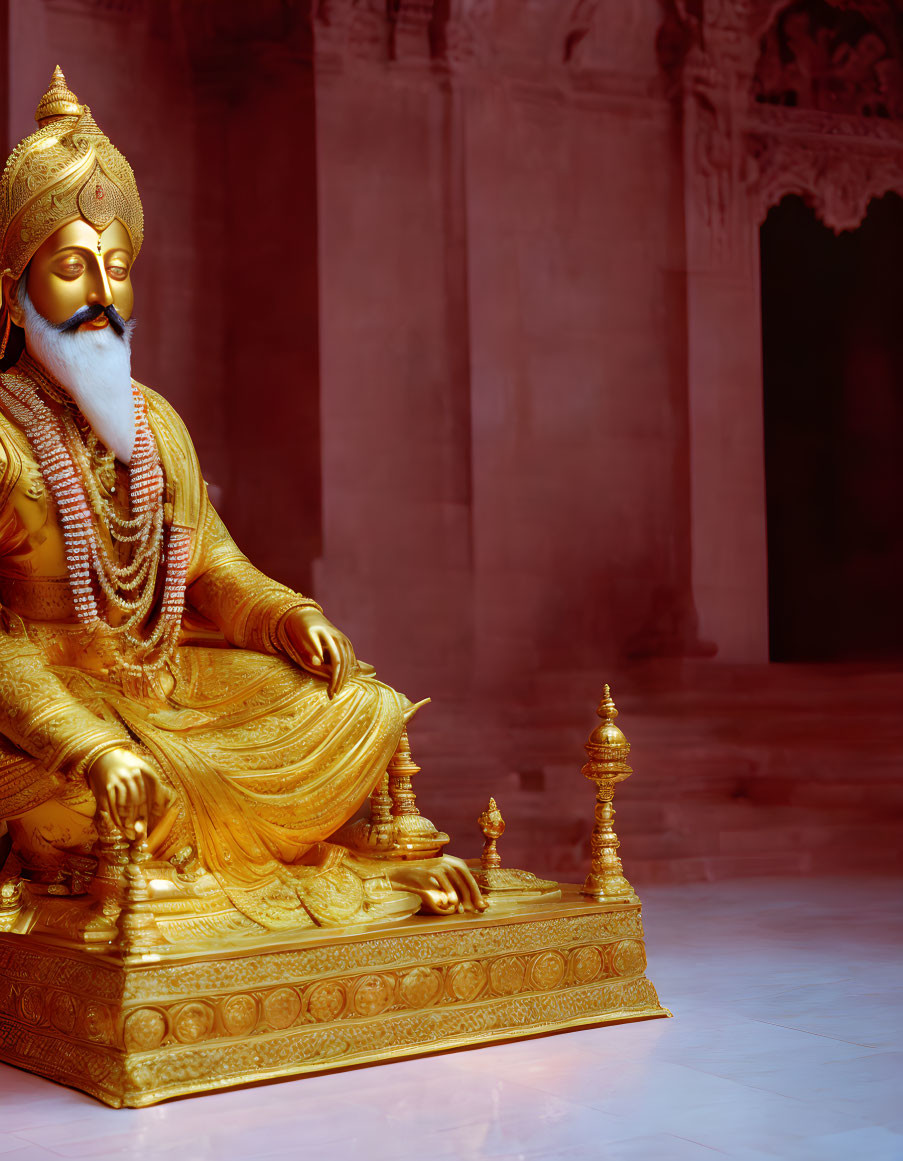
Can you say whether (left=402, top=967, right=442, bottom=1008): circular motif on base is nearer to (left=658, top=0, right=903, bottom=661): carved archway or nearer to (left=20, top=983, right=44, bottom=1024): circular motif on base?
(left=20, top=983, right=44, bottom=1024): circular motif on base

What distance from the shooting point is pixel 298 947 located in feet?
11.3

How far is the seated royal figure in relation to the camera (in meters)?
3.64

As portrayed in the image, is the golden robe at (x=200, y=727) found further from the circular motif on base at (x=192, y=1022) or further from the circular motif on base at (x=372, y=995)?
the circular motif on base at (x=192, y=1022)

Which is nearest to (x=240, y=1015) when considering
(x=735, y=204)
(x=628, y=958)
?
(x=628, y=958)

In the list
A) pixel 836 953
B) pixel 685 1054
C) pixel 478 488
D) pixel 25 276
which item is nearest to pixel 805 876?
pixel 836 953

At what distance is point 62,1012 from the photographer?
3.39 meters

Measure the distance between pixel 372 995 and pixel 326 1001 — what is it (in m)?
0.11

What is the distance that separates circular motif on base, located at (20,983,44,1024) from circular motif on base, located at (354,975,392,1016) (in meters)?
0.65

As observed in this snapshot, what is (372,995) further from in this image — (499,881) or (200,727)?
(200,727)

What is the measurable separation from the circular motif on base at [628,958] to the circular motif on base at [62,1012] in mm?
1291

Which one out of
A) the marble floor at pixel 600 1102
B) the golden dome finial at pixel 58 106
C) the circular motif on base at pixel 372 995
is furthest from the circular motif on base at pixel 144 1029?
the golden dome finial at pixel 58 106

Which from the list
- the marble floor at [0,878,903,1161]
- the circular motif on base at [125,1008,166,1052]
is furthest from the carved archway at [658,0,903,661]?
the circular motif on base at [125,1008,166,1052]

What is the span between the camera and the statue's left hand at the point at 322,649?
393 centimetres

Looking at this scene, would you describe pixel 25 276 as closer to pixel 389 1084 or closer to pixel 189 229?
pixel 389 1084
